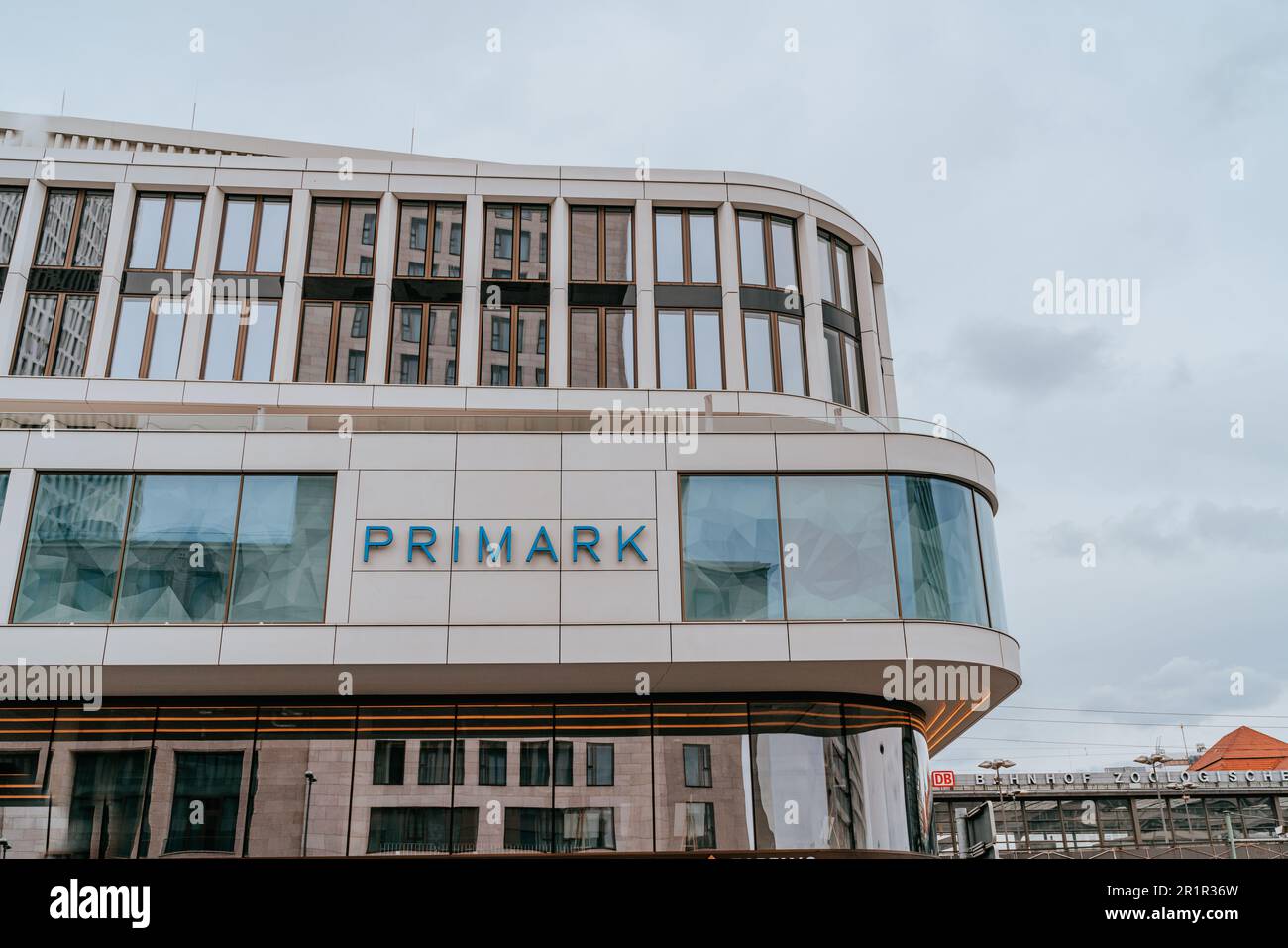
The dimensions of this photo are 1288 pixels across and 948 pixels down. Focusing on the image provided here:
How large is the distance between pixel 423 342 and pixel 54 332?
9.47 m

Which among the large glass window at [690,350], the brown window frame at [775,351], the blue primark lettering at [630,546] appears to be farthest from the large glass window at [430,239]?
the blue primark lettering at [630,546]

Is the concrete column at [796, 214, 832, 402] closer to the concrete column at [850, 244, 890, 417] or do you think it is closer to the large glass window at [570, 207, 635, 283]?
the concrete column at [850, 244, 890, 417]

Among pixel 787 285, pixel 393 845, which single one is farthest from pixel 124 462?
pixel 787 285

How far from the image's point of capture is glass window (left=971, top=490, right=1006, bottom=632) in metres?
20.6

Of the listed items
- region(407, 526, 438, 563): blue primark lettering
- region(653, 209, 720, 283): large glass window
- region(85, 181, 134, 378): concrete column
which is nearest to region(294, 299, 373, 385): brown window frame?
region(85, 181, 134, 378): concrete column

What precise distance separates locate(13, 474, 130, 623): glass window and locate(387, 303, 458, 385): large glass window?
26.9 feet

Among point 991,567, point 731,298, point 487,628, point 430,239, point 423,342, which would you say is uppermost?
point 430,239

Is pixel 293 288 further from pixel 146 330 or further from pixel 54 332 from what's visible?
pixel 54 332

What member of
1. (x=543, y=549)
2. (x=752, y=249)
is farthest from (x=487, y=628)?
(x=752, y=249)

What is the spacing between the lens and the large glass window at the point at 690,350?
1052 inches

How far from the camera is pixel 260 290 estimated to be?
27203 millimetres

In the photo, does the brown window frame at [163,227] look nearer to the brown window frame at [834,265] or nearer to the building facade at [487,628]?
the building facade at [487,628]

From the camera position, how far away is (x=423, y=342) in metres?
27.0

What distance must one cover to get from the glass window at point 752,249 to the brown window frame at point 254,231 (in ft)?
38.9
